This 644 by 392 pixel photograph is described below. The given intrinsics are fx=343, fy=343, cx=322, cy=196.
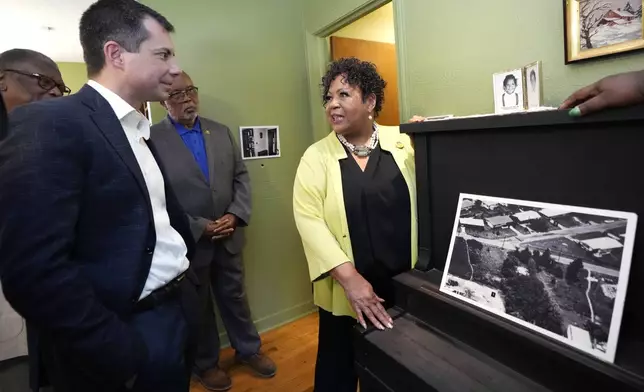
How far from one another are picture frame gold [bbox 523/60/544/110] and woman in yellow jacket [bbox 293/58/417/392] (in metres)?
0.45

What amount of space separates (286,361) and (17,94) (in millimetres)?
1920

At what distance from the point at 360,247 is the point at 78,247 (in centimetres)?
87

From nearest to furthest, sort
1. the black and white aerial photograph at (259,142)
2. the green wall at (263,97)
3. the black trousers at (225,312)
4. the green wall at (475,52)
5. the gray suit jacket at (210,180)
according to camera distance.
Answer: the green wall at (475,52) → the gray suit jacket at (210,180) → the black trousers at (225,312) → the green wall at (263,97) → the black and white aerial photograph at (259,142)

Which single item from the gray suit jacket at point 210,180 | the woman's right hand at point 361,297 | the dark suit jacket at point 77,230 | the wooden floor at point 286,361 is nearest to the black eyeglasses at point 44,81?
the gray suit jacket at point 210,180

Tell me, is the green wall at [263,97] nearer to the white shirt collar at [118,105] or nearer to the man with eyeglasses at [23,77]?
the man with eyeglasses at [23,77]

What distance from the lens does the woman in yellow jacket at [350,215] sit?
128cm

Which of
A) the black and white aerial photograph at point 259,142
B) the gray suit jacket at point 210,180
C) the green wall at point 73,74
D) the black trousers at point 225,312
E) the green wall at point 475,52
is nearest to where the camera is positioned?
the green wall at point 475,52

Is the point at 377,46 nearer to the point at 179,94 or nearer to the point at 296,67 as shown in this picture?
the point at 296,67

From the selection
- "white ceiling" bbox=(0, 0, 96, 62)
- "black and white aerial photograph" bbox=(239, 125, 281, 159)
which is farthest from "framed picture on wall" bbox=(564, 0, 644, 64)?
"white ceiling" bbox=(0, 0, 96, 62)

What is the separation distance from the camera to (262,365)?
2045 mm

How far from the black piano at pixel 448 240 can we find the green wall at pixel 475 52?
476mm

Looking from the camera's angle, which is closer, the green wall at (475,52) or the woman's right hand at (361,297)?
the woman's right hand at (361,297)

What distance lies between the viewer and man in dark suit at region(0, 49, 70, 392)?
131cm

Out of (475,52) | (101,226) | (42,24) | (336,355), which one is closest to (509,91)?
(475,52)
